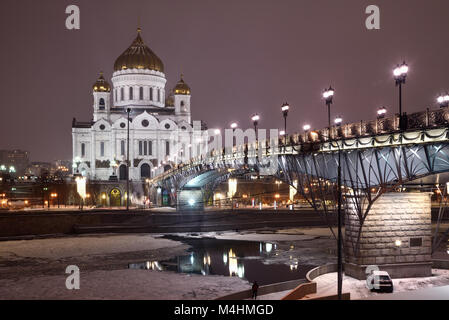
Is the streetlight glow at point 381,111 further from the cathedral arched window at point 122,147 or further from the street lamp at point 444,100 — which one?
the cathedral arched window at point 122,147

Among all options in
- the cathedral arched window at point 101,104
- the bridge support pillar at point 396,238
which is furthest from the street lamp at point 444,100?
the cathedral arched window at point 101,104

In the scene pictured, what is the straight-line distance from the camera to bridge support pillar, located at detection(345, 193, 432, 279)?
28.4 metres

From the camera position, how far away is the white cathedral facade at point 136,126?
356ft

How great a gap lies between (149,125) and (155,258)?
74.3 metres

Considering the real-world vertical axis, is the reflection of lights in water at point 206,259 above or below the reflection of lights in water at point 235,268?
above

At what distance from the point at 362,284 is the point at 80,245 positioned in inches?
1053

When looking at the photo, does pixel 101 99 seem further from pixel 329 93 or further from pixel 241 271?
pixel 329 93

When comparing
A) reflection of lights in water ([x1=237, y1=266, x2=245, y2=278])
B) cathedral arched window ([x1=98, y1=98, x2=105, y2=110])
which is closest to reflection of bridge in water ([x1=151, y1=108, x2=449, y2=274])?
reflection of lights in water ([x1=237, y1=266, x2=245, y2=278])

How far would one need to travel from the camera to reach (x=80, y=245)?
4497 cm

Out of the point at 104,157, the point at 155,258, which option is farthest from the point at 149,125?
the point at 155,258

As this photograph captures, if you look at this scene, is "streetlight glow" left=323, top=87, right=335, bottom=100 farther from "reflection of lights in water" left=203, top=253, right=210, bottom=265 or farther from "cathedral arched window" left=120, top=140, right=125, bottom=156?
"cathedral arched window" left=120, top=140, right=125, bottom=156

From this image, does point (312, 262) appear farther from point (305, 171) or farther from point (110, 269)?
point (110, 269)

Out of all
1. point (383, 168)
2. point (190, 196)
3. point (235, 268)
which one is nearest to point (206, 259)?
point (235, 268)

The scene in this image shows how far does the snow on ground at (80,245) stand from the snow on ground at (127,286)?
966 centimetres
